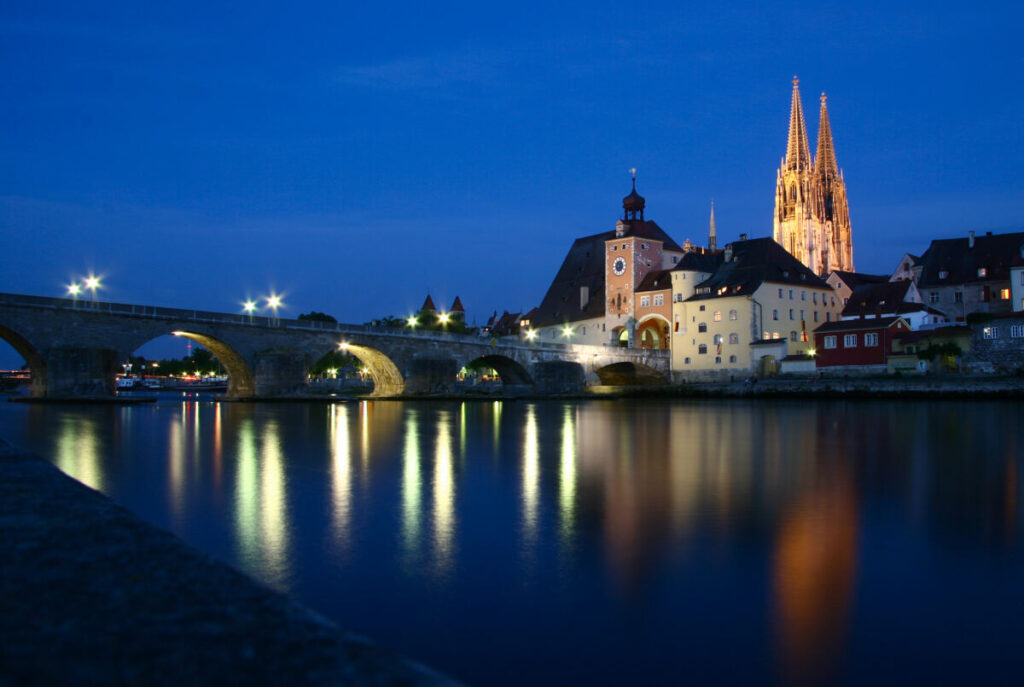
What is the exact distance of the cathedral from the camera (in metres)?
117

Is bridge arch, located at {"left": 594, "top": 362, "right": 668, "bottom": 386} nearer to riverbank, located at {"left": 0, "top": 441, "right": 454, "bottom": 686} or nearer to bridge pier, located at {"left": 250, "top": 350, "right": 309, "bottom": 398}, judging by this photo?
bridge pier, located at {"left": 250, "top": 350, "right": 309, "bottom": 398}

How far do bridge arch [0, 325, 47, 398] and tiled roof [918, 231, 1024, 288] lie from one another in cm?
6414

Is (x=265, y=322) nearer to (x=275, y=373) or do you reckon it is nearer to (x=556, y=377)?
(x=275, y=373)

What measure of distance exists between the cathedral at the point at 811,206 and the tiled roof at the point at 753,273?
151 feet

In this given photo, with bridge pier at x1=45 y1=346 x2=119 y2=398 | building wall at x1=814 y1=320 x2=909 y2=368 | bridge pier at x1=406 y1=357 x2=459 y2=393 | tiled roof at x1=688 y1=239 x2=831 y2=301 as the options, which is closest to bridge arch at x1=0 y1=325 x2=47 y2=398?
bridge pier at x1=45 y1=346 x2=119 y2=398

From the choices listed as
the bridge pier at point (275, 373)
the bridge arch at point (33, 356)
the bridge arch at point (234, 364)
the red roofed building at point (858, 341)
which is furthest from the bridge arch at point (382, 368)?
the red roofed building at point (858, 341)

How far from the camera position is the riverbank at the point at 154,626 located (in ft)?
6.24

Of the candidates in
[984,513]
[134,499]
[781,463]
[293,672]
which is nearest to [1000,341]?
[781,463]

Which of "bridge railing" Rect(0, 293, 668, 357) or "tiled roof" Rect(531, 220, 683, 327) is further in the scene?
"tiled roof" Rect(531, 220, 683, 327)

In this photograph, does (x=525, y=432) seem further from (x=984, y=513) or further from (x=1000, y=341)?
(x=1000, y=341)

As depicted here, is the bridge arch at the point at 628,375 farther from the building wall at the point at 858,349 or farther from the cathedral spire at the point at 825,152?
the cathedral spire at the point at 825,152

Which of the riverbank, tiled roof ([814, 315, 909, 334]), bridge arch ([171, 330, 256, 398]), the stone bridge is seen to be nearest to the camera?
the riverbank

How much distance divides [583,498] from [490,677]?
717 centimetres

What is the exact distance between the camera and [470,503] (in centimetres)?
1155
